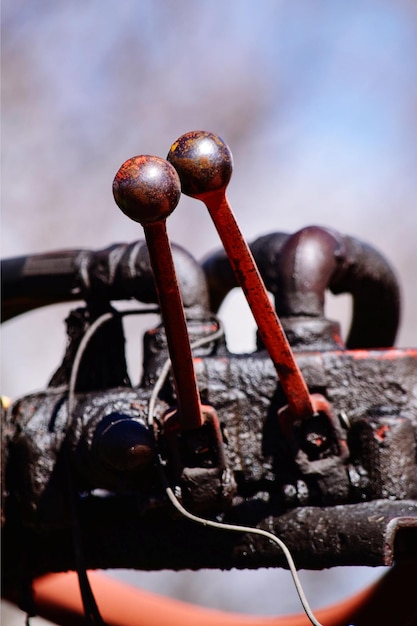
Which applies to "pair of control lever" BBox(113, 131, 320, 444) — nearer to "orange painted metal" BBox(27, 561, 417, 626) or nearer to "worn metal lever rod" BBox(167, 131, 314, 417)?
"worn metal lever rod" BBox(167, 131, 314, 417)

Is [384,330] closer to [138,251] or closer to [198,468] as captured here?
[138,251]

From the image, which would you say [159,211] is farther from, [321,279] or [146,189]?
[321,279]

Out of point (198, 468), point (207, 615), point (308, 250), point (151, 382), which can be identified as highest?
point (308, 250)

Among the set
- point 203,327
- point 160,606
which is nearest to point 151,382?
point 203,327

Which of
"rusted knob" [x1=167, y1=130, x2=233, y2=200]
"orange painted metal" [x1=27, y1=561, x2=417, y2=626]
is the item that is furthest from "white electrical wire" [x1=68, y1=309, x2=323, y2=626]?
"orange painted metal" [x1=27, y1=561, x2=417, y2=626]

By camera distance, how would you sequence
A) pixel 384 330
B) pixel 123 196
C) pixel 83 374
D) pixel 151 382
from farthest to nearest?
1. pixel 384 330
2. pixel 83 374
3. pixel 151 382
4. pixel 123 196

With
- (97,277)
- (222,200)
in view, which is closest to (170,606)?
(97,277)
